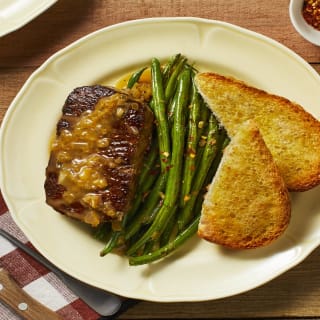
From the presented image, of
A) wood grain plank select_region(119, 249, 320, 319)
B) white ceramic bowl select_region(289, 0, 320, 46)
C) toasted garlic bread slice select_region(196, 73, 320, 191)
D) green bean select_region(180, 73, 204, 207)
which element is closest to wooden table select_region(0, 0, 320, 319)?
wood grain plank select_region(119, 249, 320, 319)

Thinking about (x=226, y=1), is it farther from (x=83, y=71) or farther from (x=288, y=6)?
(x=83, y=71)

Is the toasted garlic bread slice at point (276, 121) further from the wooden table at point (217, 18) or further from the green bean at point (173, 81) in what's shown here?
the wooden table at point (217, 18)

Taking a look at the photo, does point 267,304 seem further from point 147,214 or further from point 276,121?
point 276,121

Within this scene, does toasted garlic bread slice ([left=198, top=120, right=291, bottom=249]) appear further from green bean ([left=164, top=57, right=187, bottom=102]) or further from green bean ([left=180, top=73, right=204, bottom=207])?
green bean ([left=164, top=57, right=187, bottom=102])

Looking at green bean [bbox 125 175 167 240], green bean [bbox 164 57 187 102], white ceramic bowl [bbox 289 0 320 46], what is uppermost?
white ceramic bowl [bbox 289 0 320 46]

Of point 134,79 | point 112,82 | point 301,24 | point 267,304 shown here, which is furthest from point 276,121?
point 267,304

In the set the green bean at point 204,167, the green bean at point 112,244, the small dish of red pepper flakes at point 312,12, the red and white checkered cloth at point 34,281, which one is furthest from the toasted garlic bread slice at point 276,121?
the red and white checkered cloth at point 34,281

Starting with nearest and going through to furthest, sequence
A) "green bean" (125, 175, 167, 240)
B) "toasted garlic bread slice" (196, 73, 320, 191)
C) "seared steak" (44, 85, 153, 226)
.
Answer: "seared steak" (44, 85, 153, 226) < "toasted garlic bread slice" (196, 73, 320, 191) < "green bean" (125, 175, 167, 240)
